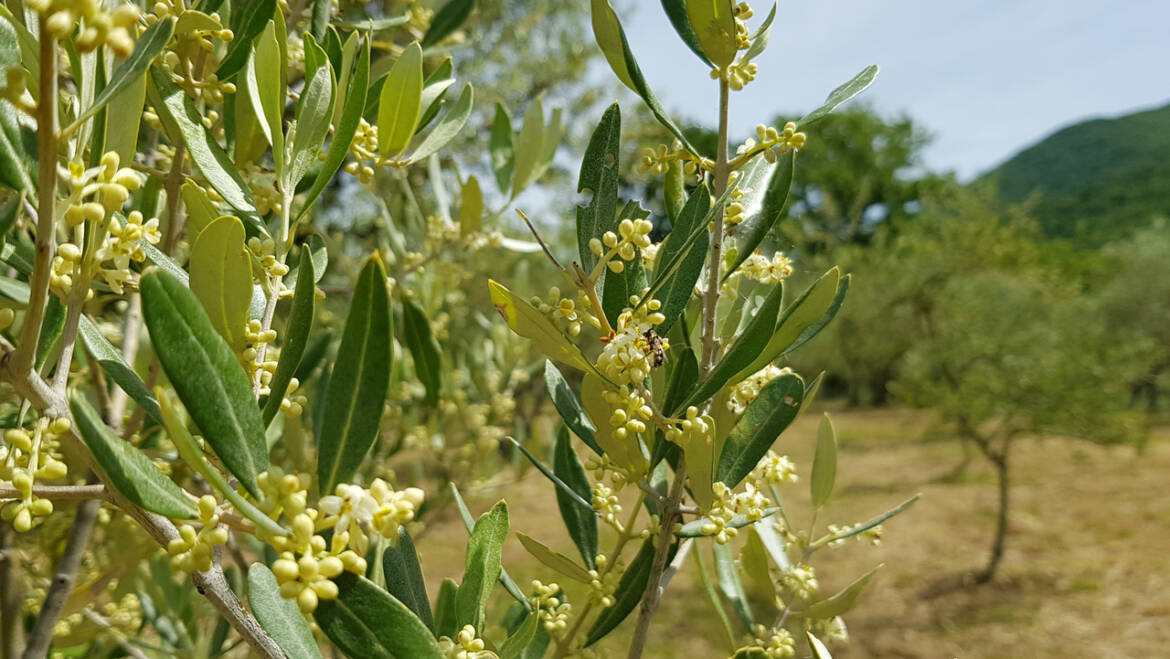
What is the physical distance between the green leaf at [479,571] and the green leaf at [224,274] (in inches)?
9.1

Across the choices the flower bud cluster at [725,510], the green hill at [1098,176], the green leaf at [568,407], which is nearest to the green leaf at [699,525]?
the flower bud cluster at [725,510]

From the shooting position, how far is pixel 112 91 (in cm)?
37

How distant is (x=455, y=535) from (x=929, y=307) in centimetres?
844

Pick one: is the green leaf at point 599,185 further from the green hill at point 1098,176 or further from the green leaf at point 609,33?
the green hill at point 1098,176

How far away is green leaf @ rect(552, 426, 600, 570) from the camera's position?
854 mm

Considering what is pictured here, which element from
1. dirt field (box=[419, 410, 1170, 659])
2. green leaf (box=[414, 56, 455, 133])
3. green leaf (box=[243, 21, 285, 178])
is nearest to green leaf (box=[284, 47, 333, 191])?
green leaf (box=[243, 21, 285, 178])

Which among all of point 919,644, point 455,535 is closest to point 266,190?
point 919,644

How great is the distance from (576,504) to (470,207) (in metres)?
0.70

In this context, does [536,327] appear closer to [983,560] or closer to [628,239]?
[628,239]

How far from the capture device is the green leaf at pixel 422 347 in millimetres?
1158

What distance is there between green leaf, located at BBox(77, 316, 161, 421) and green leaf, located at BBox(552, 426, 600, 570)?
0.48 meters

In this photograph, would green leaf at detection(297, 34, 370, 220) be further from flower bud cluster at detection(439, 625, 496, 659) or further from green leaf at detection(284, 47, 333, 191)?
flower bud cluster at detection(439, 625, 496, 659)

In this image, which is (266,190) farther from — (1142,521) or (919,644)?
(1142,521)

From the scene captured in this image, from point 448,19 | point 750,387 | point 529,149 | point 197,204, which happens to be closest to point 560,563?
point 750,387
